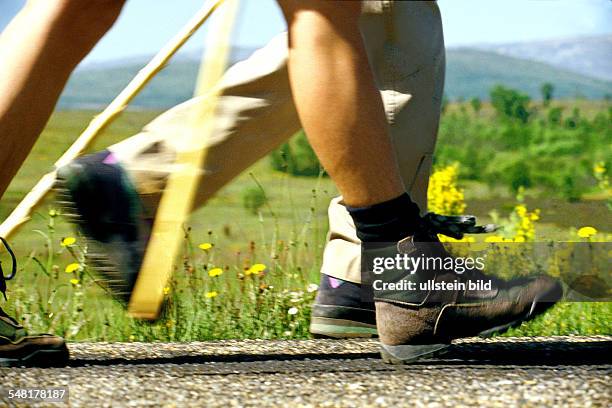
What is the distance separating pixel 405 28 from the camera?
2.74 meters

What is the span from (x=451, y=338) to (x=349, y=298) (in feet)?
1.46

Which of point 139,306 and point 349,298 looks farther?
point 349,298

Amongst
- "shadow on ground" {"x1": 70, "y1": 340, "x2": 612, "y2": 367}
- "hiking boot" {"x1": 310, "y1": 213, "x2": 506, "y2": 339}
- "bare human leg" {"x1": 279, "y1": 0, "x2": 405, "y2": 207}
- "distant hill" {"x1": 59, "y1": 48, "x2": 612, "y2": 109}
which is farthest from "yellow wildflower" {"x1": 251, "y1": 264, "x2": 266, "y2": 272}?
"distant hill" {"x1": 59, "y1": 48, "x2": 612, "y2": 109}

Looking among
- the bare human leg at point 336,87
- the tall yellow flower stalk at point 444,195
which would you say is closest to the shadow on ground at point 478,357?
the bare human leg at point 336,87

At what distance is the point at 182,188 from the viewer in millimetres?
2660

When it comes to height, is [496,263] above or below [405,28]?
below

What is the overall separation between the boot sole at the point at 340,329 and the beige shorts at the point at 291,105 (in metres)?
0.38

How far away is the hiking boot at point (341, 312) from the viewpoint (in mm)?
2928

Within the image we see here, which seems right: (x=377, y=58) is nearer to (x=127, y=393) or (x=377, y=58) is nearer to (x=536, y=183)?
(x=127, y=393)

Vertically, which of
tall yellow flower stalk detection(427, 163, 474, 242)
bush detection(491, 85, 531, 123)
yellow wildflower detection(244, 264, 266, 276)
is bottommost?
yellow wildflower detection(244, 264, 266, 276)

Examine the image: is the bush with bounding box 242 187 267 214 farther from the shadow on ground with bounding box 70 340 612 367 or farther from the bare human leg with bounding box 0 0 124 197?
the bare human leg with bounding box 0 0 124 197

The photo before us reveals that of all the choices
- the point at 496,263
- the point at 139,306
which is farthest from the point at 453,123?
the point at 139,306

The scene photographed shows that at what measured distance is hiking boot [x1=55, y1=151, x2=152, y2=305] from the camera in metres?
2.54

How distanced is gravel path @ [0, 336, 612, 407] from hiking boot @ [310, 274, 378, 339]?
3 cm
